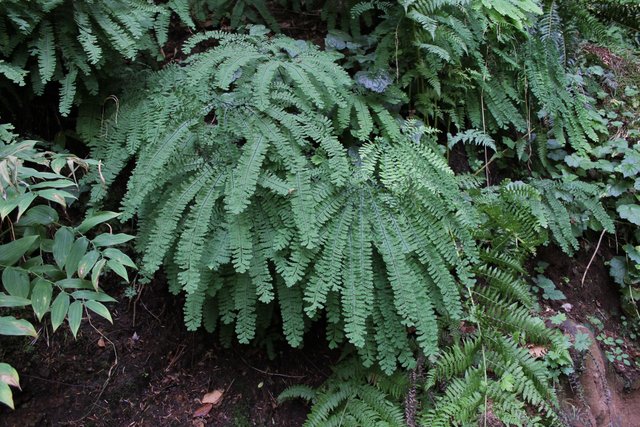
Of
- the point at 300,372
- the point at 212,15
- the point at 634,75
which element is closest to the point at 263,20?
the point at 212,15

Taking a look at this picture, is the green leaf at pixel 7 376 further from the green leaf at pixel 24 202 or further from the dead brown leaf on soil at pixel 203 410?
the dead brown leaf on soil at pixel 203 410

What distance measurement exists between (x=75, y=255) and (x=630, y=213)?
3.97 meters

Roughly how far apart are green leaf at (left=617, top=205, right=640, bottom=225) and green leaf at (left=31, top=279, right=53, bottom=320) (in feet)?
13.2

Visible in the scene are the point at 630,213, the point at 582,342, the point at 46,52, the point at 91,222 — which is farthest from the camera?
the point at 630,213

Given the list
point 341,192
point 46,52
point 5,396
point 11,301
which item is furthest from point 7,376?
point 46,52

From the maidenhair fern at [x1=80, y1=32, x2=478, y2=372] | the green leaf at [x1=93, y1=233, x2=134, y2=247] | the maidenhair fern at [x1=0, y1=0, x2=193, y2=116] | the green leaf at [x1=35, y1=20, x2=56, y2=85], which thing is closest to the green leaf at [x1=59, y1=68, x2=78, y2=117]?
the maidenhair fern at [x1=0, y1=0, x2=193, y2=116]

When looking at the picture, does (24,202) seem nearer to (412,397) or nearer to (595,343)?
(412,397)

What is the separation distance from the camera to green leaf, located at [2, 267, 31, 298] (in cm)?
216

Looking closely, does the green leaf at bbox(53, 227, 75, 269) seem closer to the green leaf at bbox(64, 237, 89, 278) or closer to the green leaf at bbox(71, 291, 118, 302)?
the green leaf at bbox(64, 237, 89, 278)

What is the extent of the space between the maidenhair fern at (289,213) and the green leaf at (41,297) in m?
0.45

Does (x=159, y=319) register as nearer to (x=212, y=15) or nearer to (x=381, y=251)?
(x=381, y=251)

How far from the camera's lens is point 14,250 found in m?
2.25

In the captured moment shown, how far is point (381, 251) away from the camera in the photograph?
252 centimetres

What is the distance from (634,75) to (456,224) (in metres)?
3.37
